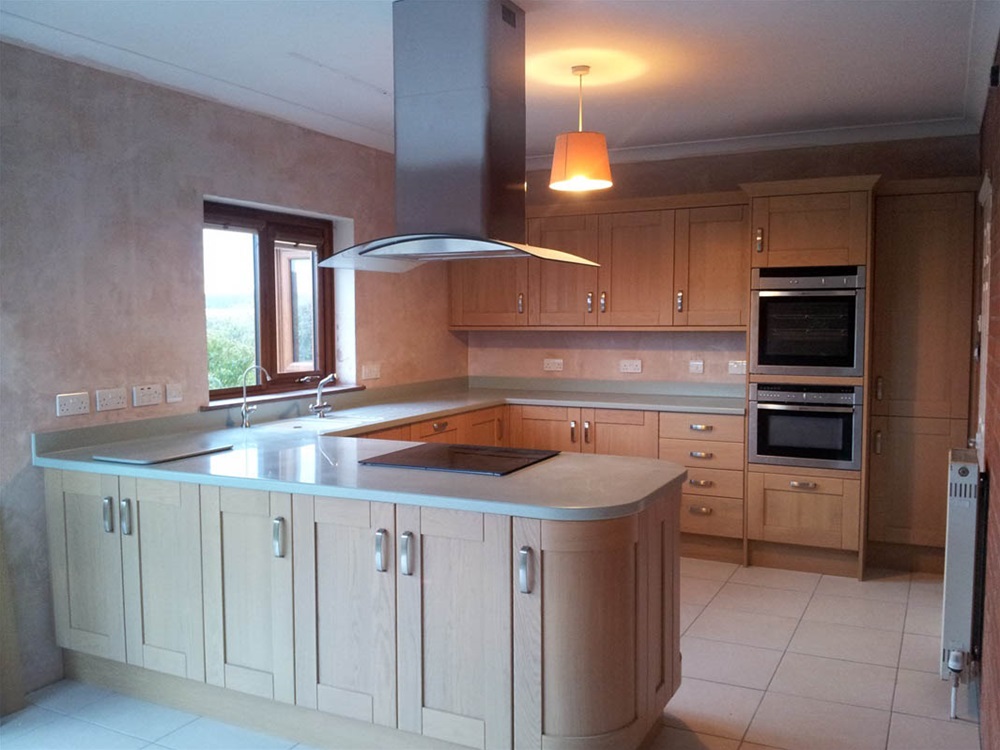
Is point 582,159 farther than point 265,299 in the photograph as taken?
No

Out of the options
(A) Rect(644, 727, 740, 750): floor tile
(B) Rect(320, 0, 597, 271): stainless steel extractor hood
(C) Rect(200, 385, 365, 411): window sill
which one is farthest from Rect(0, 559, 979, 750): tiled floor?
(B) Rect(320, 0, 597, 271): stainless steel extractor hood

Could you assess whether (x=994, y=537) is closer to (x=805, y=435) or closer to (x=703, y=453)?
(x=805, y=435)

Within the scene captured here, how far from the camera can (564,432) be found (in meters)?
5.03

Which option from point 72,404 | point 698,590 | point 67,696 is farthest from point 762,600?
point 72,404

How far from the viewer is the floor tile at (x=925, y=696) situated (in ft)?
9.71

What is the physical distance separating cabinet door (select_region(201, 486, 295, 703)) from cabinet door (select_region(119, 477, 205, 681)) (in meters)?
0.06

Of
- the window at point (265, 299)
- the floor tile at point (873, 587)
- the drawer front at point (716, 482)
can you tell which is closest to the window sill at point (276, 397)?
the window at point (265, 299)

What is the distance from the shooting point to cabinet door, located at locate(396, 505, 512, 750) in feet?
7.79

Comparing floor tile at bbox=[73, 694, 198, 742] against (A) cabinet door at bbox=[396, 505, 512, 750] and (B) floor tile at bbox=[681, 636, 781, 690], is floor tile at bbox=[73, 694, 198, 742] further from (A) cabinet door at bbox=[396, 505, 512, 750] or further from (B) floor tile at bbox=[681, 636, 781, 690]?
(B) floor tile at bbox=[681, 636, 781, 690]

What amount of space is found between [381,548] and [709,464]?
267 cm

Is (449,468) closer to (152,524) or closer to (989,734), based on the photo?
(152,524)

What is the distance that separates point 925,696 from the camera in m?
3.08

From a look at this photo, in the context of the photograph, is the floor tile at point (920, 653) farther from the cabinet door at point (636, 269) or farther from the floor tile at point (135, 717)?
the floor tile at point (135, 717)

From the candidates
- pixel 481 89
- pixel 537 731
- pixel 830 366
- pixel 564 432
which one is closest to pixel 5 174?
pixel 481 89
